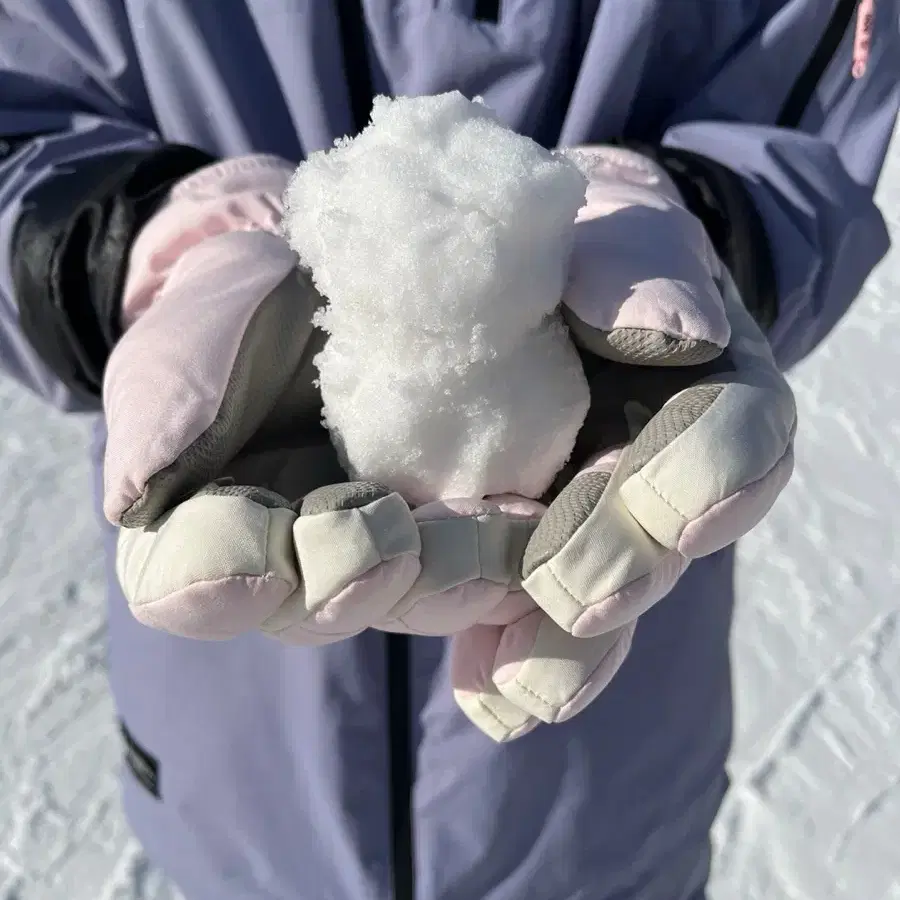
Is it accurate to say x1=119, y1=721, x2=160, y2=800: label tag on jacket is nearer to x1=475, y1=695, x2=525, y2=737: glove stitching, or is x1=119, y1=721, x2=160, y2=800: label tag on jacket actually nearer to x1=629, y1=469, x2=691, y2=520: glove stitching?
x1=475, y1=695, x2=525, y2=737: glove stitching

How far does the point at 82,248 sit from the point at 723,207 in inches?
13.7

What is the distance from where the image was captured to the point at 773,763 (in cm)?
A: 108

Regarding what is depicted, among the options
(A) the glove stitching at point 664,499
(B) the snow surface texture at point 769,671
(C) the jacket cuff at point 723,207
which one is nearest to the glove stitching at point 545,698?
(A) the glove stitching at point 664,499

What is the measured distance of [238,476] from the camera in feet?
1.34

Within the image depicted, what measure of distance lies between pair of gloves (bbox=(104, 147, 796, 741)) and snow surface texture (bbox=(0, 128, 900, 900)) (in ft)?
2.42

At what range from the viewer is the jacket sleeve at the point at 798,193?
53cm

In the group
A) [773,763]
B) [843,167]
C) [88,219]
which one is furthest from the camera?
[773,763]

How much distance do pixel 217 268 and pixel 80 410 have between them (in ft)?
0.76

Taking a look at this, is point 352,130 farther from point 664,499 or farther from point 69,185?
point 664,499

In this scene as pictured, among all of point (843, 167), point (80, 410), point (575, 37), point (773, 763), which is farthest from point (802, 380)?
point (80, 410)

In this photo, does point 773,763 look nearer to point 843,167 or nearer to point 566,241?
point 843,167

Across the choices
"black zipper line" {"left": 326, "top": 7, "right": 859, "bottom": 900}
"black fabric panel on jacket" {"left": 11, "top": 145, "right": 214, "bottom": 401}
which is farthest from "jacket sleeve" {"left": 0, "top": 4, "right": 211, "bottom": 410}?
"black zipper line" {"left": 326, "top": 7, "right": 859, "bottom": 900}

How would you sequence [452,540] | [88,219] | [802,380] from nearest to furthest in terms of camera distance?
[452,540]
[88,219]
[802,380]

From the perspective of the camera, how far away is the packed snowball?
0.37m
